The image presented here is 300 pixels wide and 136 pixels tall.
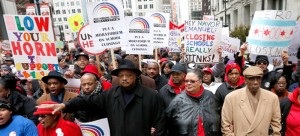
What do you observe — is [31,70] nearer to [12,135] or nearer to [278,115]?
[12,135]

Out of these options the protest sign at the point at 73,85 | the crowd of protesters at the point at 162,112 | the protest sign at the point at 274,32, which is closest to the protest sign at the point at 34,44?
the protest sign at the point at 73,85

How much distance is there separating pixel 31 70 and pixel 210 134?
9.68 ft

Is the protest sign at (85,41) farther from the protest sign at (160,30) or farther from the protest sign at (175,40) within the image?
the protest sign at (175,40)

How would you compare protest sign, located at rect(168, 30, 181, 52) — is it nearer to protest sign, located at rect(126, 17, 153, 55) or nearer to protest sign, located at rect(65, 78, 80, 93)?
protest sign, located at rect(126, 17, 153, 55)

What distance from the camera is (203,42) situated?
17.1 ft

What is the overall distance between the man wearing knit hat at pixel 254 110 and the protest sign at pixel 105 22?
263 centimetres

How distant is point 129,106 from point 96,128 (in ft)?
1.67

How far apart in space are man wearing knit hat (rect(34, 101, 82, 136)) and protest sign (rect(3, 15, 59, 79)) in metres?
1.40

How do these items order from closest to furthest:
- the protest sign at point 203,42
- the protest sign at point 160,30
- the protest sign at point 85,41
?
the protest sign at point 203,42 < the protest sign at point 85,41 < the protest sign at point 160,30

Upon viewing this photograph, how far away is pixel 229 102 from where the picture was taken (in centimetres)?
278

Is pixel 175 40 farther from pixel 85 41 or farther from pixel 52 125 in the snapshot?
pixel 52 125

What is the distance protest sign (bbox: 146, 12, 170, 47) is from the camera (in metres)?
6.42

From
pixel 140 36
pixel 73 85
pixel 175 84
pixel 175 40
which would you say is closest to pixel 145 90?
pixel 175 84

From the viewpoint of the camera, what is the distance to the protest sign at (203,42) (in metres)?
5.18
